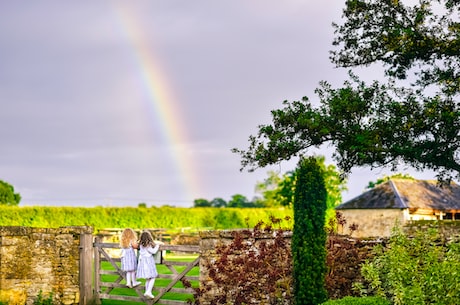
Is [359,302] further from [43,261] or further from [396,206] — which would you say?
[396,206]

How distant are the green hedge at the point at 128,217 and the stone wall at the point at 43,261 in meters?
19.6

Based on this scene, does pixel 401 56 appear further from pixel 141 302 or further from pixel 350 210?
pixel 350 210

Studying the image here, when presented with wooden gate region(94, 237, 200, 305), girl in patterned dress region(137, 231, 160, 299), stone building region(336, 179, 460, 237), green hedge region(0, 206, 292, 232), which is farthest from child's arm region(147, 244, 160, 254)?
stone building region(336, 179, 460, 237)

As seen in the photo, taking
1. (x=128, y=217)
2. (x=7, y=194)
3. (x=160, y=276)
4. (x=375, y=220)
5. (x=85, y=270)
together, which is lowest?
(x=160, y=276)

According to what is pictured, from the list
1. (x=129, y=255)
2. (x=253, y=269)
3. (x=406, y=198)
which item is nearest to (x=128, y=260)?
(x=129, y=255)

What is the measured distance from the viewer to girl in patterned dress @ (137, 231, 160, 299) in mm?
15289

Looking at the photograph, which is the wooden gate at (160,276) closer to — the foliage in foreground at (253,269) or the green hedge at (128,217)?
the foliage in foreground at (253,269)

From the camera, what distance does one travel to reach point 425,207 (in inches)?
1575

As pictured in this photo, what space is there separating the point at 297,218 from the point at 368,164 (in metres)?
6.18

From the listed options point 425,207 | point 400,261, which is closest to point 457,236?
point 400,261

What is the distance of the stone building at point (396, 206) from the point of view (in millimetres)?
39375

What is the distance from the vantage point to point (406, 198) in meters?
40.0

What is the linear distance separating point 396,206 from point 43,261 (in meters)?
27.4

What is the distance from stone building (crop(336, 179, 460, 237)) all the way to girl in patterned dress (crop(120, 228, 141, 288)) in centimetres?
2500
